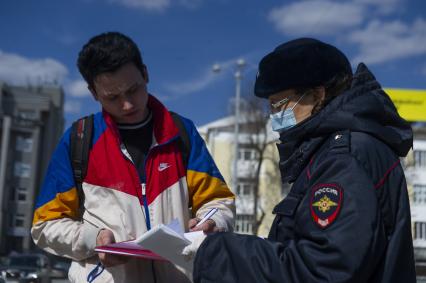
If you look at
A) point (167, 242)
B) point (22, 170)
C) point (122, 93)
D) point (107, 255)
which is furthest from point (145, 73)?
point (22, 170)

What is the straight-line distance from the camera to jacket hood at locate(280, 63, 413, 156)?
1.97 m

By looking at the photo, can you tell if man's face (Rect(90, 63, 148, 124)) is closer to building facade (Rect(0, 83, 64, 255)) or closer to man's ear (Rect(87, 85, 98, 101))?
man's ear (Rect(87, 85, 98, 101))

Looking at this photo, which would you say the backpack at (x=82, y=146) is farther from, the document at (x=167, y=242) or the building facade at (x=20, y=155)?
the building facade at (x=20, y=155)

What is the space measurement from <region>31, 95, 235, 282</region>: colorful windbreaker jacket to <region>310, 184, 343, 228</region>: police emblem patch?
1024mm

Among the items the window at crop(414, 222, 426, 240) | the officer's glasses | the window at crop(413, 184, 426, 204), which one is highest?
the officer's glasses

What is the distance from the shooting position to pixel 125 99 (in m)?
3.02

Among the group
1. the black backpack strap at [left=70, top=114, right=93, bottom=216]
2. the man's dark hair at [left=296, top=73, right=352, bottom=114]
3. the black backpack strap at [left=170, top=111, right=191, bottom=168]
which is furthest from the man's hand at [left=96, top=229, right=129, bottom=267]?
the man's dark hair at [left=296, top=73, right=352, bottom=114]

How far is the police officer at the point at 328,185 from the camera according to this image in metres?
1.75

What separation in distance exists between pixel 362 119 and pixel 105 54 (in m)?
Result: 1.52

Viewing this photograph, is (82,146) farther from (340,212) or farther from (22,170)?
(22,170)

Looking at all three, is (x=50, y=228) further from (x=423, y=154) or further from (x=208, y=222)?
(x=423, y=154)

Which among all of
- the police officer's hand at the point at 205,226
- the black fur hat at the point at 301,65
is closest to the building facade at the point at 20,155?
the police officer's hand at the point at 205,226

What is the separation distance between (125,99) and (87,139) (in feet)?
0.93

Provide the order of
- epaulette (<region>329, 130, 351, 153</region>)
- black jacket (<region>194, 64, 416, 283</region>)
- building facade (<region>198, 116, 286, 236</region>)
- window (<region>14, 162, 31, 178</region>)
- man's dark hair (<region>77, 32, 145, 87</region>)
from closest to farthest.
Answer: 1. black jacket (<region>194, 64, 416, 283</region>)
2. epaulette (<region>329, 130, 351, 153</region>)
3. man's dark hair (<region>77, 32, 145, 87</region>)
4. building facade (<region>198, 116, 286, 236</region>)
5. window (<region>14, 162, 31, 178</region>)
